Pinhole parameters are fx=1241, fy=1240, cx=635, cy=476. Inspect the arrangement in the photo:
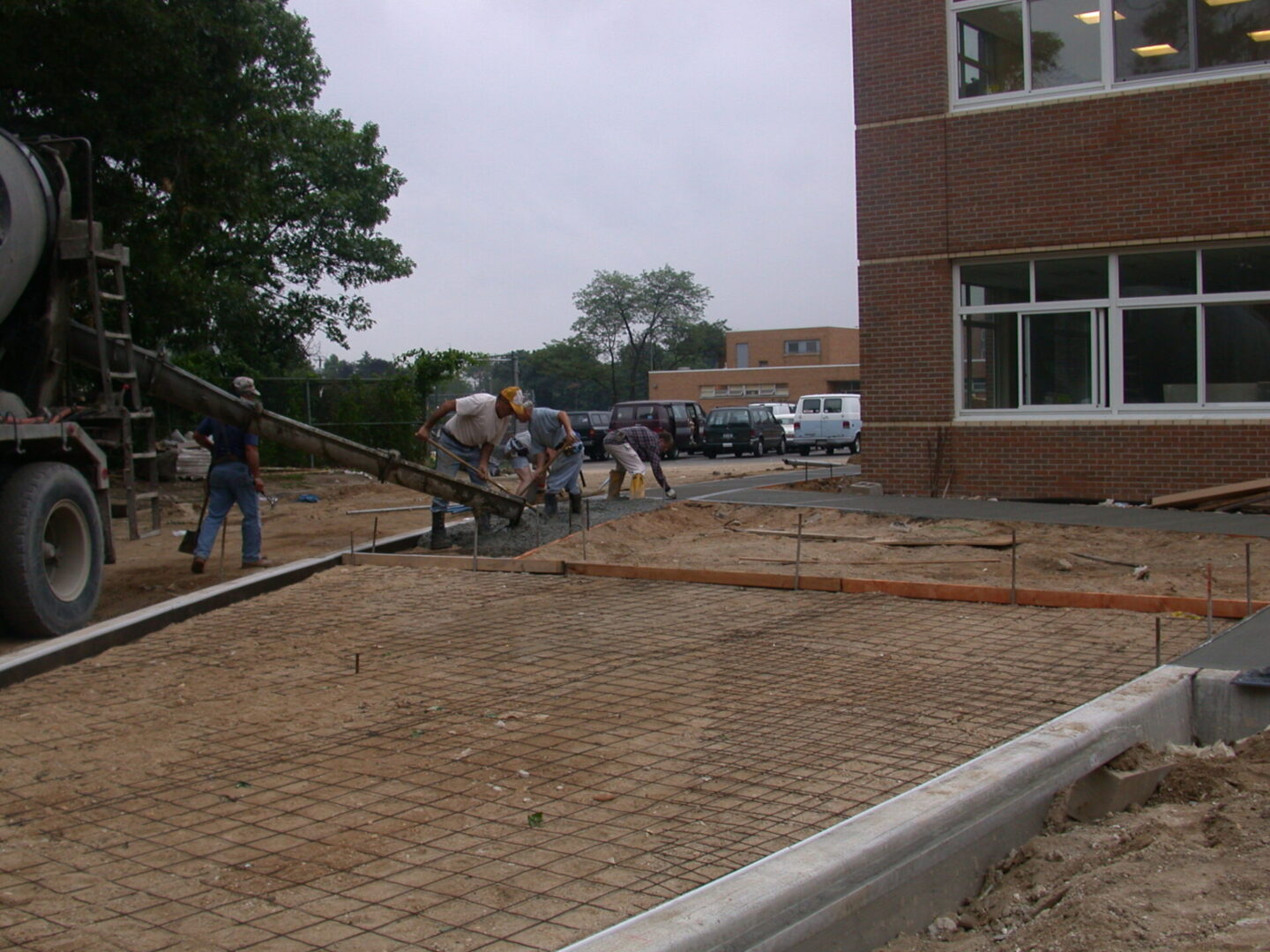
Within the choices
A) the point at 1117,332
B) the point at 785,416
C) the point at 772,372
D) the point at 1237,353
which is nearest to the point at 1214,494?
the point at 1237,353

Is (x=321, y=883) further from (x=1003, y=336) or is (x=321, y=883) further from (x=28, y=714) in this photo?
(x=1003, y=336)

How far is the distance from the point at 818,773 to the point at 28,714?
4.23 meters

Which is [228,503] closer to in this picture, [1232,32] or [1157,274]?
[1157,274]

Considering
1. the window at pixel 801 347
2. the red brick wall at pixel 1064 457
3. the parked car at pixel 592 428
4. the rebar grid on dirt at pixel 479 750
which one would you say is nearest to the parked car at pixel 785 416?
the parked car at pixel 592 428

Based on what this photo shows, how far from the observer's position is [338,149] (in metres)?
37.2

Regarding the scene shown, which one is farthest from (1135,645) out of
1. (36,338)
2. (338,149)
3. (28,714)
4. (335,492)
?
(338,149)

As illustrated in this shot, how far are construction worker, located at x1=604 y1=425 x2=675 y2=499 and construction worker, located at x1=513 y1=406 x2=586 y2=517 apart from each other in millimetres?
1705

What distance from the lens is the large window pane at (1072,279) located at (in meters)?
15.1

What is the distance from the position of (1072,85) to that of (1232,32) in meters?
1.80

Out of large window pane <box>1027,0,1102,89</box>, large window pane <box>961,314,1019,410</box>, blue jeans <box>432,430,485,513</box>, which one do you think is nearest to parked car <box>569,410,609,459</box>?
large window pane <box>961,314,1019,410</box>

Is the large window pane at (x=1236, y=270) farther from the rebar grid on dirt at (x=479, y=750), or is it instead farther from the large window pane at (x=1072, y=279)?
the rebar grid on dirt at (x=479, y=750)

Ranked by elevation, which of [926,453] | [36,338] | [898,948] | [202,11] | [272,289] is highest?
[202,11]

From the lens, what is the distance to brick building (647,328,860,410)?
73875 millimetres

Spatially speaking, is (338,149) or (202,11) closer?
(202,11)
